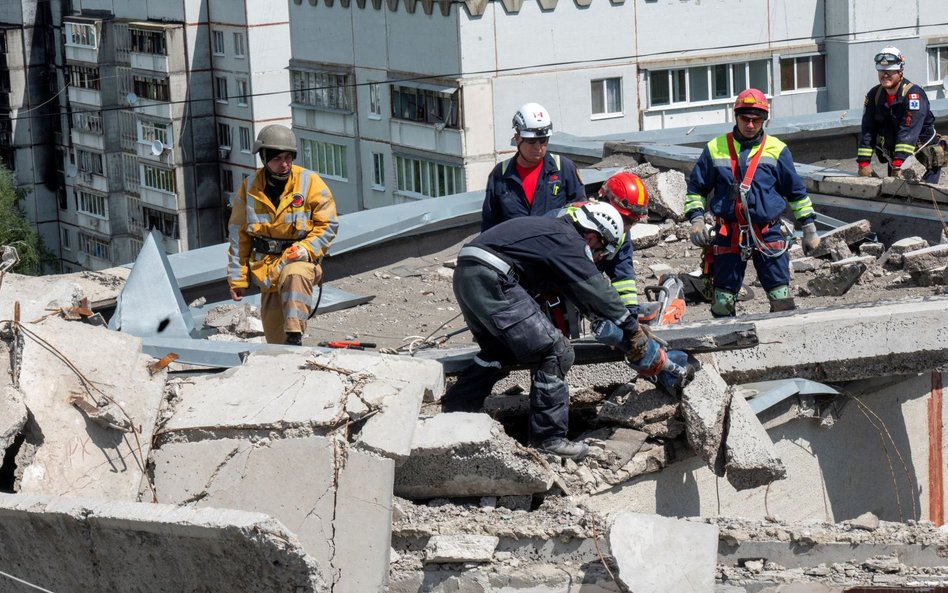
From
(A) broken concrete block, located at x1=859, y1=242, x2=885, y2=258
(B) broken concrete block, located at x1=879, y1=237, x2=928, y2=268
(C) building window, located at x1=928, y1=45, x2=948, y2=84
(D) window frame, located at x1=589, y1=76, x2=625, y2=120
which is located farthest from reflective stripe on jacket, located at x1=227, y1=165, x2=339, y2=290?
(C) building window, located at x1=928, y1=45, x2=948, y2=84

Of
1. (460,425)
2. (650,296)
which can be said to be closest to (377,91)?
(650,296)

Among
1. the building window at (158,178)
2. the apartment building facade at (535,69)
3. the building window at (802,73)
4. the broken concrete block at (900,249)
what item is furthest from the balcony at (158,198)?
the broken concrete block at (900,249)

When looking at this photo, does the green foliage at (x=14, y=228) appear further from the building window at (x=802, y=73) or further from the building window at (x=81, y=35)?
the building window at (x=802, y=73)

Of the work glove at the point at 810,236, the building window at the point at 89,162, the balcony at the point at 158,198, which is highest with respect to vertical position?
the work glove at the point at 810,236

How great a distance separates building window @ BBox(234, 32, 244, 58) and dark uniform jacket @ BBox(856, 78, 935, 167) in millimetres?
36410

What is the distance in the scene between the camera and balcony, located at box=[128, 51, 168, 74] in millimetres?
47500

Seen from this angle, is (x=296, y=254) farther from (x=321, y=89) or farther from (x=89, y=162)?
(x=89, y=162)

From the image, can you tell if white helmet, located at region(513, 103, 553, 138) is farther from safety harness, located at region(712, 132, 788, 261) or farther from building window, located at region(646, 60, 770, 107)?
building window, located at region(646, 60, 770, 107)

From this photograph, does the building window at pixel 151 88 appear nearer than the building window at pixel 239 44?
No

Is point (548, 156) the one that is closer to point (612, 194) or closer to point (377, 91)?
point (612, 194)

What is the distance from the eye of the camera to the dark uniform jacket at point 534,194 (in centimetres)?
724

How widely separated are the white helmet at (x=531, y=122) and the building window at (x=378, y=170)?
30.3 m

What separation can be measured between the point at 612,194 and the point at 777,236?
166 centimetres

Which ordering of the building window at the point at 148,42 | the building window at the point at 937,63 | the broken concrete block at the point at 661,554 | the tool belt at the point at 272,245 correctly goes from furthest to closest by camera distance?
the building window at the point at 148,42 < the building window at the point at 937,63 < the tool belt at the point at 272,245 < the broken concrete block at the point at 661,554
